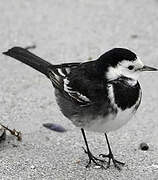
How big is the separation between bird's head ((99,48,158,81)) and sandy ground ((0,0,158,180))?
941mm

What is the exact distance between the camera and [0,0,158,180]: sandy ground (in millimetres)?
5250

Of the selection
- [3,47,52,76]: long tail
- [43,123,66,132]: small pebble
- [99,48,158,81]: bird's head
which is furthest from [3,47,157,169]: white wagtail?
[43,123,66,132]: small pebble

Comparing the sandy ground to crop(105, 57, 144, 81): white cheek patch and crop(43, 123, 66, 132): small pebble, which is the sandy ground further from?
crop(105, 57, 144, 81): white cheek patch

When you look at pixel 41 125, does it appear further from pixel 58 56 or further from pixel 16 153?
pixel 58 56

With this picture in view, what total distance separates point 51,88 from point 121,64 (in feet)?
7.02

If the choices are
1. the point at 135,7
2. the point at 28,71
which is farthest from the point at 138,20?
the point at 28,71

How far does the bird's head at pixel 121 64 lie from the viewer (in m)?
4.82

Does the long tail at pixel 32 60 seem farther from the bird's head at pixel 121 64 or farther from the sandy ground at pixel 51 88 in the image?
the bird's head at pixel 121 64

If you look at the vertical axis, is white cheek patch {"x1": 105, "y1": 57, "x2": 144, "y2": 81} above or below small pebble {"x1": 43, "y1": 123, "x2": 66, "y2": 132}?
above

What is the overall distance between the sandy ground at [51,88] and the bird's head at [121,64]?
0.94 meters

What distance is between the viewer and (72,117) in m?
5.09

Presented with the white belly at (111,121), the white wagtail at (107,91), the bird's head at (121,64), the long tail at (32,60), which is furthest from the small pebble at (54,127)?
the bird's head at (121,64)

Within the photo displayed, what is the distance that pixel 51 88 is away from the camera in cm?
685

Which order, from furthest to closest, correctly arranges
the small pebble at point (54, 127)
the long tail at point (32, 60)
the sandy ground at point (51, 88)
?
the small pebble at point (54, 127) < the long tail at point (32, 60) < the sandy ground at point (51, 88)
